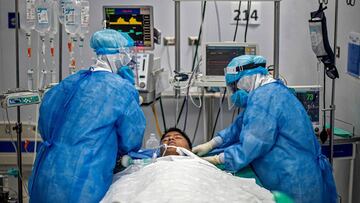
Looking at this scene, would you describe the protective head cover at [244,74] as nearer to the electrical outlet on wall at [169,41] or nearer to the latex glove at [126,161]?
the latex glove at [126,161]

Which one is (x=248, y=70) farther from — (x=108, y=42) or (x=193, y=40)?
(x=193, y=40)

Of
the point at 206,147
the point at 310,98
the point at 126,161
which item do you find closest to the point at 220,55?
the point at 310,98

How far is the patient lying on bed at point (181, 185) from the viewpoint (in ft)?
7.75

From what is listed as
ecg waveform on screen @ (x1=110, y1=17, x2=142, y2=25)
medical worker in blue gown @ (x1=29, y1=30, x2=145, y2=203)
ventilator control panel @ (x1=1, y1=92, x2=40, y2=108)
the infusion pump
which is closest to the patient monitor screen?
the infusion pump

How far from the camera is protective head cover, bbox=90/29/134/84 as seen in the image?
306 cm

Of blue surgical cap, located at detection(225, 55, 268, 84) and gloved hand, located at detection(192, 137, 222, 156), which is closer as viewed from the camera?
blue surgical cap, located at detection(225, 55, 268, 84)

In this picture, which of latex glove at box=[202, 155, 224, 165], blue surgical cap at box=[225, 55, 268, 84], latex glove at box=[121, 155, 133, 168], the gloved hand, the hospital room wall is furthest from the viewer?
the hospital room wall

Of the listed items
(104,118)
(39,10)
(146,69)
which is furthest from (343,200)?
(39,10)

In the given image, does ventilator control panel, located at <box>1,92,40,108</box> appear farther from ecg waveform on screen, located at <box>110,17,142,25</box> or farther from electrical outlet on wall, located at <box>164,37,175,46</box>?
electrical outlet on wall, located at <box>164,37,175,46</box>

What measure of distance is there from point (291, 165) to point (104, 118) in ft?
3.43

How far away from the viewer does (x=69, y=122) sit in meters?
2.83

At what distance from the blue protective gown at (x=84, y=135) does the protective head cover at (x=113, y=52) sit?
13 centimetres

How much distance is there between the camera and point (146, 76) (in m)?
3.90

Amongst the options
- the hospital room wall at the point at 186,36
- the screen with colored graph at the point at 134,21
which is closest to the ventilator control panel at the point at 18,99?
the screen with colored graph at the point at 134,21
